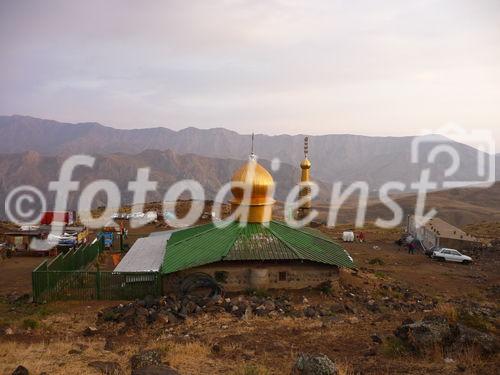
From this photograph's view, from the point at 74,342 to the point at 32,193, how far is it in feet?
491

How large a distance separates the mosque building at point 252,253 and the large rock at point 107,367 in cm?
737

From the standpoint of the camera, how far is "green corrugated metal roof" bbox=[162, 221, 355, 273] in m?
17.5

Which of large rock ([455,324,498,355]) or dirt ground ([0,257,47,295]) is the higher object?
large rock ([455,324,498,355])

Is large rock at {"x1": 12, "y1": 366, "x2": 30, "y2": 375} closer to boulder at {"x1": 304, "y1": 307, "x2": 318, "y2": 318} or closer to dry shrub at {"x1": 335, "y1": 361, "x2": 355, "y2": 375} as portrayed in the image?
dry shrub at {"x1": 335, "y1": 361, "x2": 355, "y2": 375}

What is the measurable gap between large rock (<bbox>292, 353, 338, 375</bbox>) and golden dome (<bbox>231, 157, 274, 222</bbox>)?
38.9ft

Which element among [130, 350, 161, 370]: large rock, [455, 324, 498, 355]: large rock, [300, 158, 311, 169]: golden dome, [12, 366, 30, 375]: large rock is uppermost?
[300, 158, 311, 169]: golden dome

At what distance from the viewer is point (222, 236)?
19.3 metres

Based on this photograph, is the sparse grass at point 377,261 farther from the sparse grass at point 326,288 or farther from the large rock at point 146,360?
the large rock at point 146,360

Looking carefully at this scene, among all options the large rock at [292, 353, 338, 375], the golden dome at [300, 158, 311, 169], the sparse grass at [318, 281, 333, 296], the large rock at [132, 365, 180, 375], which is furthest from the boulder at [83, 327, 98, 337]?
the golden dome at [300, 158, 311, 169]

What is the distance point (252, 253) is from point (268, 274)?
3.59ft

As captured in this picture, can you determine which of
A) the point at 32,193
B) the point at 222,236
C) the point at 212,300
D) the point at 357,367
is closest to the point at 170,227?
the point at 222,236

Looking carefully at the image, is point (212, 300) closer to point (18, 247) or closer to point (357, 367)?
point (357, 367)

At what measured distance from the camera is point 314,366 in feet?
26.8

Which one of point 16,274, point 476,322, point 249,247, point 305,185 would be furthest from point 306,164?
point 476,322
